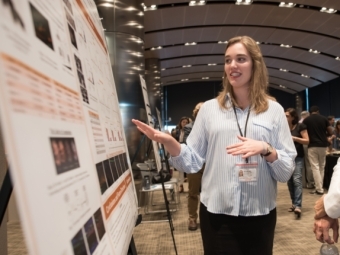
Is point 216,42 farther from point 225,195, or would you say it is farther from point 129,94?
point 225,195

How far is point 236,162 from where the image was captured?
4.52 ft

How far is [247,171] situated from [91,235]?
3.03 feet

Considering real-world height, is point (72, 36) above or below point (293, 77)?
below

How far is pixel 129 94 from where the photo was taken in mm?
5176

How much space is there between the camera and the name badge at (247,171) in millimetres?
1369

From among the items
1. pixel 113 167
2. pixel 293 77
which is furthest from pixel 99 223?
pixel 293 77

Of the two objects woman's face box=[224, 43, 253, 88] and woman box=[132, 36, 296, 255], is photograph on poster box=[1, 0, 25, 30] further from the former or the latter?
woman's face box=[224, 43, 253, 88]

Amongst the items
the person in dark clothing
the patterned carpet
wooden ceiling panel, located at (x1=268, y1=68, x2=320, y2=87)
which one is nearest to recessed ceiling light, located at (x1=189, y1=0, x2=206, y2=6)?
the person in dark clothing

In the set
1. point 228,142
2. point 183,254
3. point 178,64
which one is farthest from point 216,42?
point 228,142

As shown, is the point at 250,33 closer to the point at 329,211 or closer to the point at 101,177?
the point at 329,211

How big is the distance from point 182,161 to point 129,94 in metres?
3.89

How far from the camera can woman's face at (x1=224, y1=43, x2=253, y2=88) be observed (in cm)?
143

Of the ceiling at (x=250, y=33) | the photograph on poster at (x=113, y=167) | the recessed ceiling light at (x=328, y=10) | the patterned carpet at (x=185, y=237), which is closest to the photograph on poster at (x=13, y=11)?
the photograph on poster at (x=113, y=167)

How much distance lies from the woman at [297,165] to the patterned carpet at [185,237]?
0.20m
